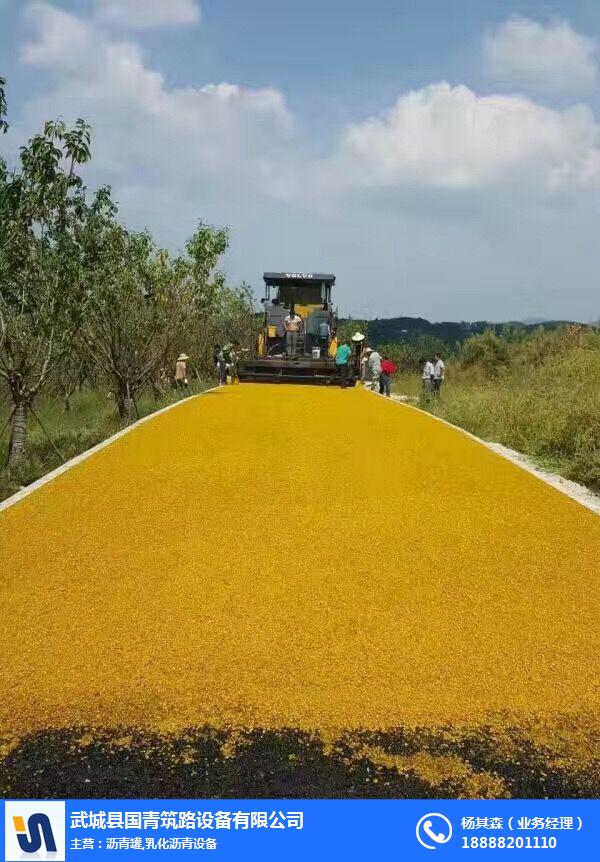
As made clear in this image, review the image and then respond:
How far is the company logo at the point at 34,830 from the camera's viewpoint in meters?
2.47

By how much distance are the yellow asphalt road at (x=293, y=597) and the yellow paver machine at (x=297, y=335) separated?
11455 mm

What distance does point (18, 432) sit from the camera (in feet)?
34.9

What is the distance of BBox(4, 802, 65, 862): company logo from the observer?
2.47 m

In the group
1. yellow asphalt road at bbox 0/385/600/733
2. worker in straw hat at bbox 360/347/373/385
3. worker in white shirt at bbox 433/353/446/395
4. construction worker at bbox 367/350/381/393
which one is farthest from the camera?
worker in straw hat at bbox 360/347/373/385

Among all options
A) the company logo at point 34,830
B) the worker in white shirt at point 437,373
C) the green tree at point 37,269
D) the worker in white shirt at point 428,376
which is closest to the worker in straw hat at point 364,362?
the worker in white shirt at point 428,376

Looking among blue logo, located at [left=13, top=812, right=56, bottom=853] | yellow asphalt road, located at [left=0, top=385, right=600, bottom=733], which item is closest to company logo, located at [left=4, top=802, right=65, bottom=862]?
blue logo, located at [left=13, top=812, right=56, bottom=853]

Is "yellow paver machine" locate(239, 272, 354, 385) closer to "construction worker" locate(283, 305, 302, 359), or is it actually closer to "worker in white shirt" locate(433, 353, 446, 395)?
"construction worker" locate(283, 305, 302, 359)

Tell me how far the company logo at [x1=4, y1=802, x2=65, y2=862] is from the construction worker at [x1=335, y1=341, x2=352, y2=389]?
16019 mm

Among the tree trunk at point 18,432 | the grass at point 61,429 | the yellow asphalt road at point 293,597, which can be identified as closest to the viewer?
the yellow asphalt road at point 293,597

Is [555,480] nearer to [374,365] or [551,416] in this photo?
[551,416]

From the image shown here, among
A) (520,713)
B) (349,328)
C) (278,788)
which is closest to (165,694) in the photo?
(278,788)

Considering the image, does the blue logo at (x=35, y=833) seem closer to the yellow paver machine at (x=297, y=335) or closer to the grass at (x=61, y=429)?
the grass at (x=61, y=429)

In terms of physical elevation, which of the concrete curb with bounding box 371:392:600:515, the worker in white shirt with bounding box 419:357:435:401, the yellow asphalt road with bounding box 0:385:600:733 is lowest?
the yellow asphalt road with bounding box 0:385:600:733

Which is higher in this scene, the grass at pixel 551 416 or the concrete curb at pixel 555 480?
the grass at pixel 551 416
